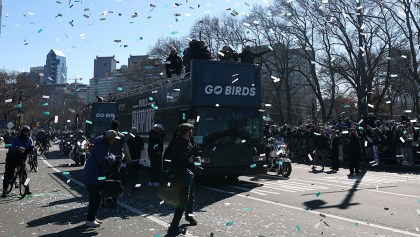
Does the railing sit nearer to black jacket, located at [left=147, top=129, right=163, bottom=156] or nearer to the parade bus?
the parade bus

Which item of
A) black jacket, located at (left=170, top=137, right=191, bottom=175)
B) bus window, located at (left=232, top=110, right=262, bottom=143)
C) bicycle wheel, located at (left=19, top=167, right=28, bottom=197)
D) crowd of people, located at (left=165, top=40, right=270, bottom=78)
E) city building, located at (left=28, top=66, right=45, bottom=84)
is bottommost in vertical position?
bicycle wheel, located at (left=19, top=167, right=28, bottom=197)

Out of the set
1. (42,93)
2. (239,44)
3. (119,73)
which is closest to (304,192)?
(239,44)

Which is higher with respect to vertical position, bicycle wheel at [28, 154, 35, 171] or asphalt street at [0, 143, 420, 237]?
bicycle wheel at [28, 154, 35, 171]

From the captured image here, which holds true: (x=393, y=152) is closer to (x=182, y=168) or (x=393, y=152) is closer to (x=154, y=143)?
(x=154, y=143)

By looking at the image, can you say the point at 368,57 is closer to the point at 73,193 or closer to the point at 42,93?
the point at 73,193

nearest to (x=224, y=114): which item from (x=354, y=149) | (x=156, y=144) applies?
(x=156, y=144)

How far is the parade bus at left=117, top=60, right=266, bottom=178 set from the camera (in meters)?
11.9

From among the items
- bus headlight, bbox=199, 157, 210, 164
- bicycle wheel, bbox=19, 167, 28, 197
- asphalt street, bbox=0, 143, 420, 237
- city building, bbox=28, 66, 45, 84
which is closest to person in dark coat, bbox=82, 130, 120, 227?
asphalt street, bbox=0, 143, 420, 237

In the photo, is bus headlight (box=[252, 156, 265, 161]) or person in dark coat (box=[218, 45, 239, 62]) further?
person in dark coat (box=[218, 45, 239, 62])

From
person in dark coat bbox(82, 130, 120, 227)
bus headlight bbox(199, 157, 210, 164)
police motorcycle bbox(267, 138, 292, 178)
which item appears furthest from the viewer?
police motorcycle bbox(267, 138, 292, 178)

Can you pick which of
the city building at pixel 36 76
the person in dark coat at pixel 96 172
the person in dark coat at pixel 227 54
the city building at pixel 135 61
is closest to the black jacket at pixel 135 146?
the person in dark coat at pixel 227 54

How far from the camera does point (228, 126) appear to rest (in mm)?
12180

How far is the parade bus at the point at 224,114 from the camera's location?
39.1ft

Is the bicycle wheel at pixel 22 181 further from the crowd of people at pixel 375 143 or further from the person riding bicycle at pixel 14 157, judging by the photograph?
the crowd of people at pixel 375 143
